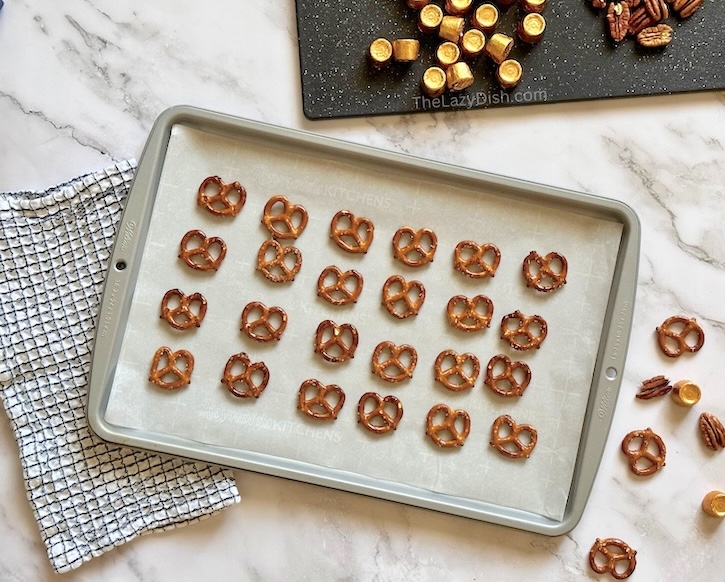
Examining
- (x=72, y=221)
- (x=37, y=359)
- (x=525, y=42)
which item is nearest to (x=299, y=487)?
(x=37, y=359)

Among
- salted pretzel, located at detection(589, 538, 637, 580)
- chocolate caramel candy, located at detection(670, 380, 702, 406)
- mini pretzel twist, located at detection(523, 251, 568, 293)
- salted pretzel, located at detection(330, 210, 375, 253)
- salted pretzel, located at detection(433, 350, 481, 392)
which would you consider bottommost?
salted pretzel, located at detection(589, 538, 637, 580)

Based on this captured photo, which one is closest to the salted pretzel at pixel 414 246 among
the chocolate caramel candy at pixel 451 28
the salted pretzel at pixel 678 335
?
the chocolate caramel candy at pixel 451 28

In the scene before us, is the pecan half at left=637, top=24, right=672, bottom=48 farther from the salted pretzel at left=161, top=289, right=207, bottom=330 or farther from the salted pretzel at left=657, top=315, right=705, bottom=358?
the salted pretzel at left=161, top=289, right=207, bottom=330

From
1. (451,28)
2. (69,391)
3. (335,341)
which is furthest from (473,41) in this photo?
(69,391)

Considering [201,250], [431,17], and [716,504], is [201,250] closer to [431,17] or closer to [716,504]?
[431,17]

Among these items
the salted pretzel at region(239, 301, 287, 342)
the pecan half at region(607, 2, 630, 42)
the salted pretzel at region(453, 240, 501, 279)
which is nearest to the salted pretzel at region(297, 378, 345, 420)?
the salted pretzel at region(239, 301, 287, 342)

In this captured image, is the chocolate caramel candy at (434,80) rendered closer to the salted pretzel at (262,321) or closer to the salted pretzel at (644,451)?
the salted pretzel at (262,321)

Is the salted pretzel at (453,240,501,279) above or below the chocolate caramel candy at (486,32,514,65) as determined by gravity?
below
